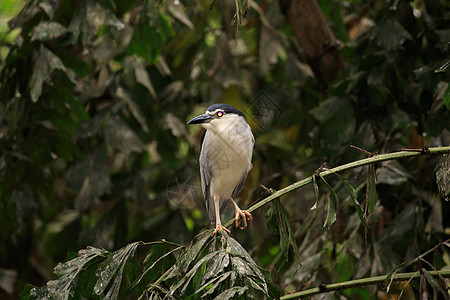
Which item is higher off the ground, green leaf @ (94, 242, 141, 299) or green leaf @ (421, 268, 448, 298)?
green leaf @ (94, 242, 141, 299)

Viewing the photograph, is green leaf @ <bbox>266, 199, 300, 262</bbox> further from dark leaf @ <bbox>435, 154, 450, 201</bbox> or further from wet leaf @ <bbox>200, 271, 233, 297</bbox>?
dark leaf @ <bbox>435, 154, 450, 201</bbox>

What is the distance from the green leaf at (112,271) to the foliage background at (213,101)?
511 mm

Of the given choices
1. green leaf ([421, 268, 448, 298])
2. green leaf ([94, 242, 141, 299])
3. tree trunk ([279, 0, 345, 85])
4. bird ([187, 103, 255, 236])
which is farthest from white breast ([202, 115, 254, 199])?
tree trunk ([279, 0, 345, 85])

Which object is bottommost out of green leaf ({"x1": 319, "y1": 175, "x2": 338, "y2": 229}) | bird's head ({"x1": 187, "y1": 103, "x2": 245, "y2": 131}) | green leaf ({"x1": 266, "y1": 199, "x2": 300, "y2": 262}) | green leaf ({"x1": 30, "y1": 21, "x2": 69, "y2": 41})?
Result: green leaf ({"x1": 266, "y1": 199, "x2": 300, "y2": 262})

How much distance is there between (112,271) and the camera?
6.27 feet

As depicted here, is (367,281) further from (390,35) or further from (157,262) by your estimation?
(390,35)

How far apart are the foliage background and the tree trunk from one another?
142mm

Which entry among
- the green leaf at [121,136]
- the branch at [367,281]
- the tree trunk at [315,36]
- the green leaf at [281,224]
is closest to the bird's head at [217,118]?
the green leaf at [281,224]

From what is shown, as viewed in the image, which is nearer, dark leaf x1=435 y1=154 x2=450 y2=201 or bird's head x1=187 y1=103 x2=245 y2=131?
dark leaf x1=435 y1=154 x2=450 y2=201

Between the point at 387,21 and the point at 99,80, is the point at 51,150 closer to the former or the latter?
the point at 99,80

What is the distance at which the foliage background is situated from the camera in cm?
289

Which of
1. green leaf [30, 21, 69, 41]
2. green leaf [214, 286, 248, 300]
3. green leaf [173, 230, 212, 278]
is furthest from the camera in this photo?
green leaf [30, 21, 69, 41]

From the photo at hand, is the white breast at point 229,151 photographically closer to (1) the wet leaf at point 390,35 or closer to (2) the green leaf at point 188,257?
(2) the green leaf at point 188,257

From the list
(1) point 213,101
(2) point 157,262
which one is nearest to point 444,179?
(2) point 157,262
